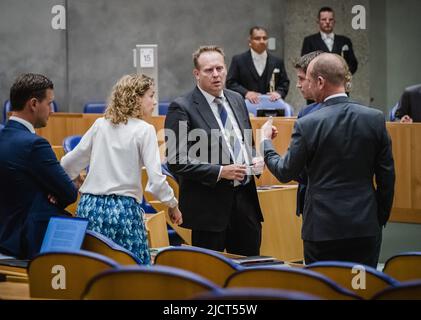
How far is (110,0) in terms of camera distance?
13.4m

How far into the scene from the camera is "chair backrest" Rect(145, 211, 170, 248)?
6.30 meters

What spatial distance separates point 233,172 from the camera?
5230mm

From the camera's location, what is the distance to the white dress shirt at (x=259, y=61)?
11.5m

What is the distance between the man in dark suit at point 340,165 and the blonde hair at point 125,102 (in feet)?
2.92

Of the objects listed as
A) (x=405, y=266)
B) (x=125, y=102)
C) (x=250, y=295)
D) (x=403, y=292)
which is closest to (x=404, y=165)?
(x=125, y=102)

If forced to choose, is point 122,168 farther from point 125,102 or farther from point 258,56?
point 258,56

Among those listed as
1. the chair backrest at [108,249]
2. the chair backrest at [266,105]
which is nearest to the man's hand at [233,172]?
the chair backrest at [108,249]

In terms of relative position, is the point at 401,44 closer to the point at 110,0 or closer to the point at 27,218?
the point at 110,0

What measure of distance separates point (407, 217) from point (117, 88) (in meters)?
3.27

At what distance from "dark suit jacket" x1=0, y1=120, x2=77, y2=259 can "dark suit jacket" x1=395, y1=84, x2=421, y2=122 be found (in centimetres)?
426

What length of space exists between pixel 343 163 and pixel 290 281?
4.75 feet
